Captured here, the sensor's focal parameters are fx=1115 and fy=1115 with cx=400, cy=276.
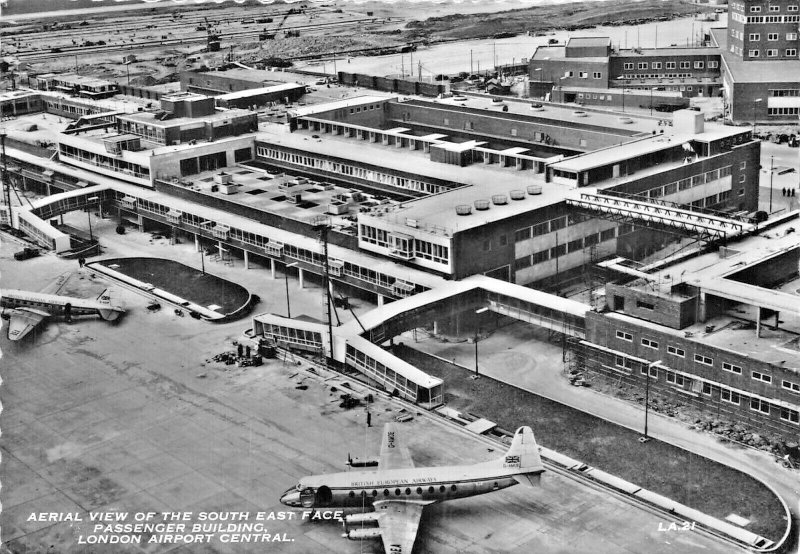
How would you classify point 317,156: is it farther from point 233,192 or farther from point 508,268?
point 508,268

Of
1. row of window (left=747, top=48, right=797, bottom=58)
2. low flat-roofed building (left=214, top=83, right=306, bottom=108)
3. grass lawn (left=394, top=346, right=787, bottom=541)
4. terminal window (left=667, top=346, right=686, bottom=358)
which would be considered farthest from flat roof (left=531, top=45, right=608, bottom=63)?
terminal window (left=667, top=346, right=686, bottom=358)

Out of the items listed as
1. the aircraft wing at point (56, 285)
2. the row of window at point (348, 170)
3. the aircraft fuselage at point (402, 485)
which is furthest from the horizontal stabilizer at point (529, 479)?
the aircraft wing at point (56, 285)

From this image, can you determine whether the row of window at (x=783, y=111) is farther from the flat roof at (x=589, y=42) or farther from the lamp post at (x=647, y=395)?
the lamp post at (x=647, y=395)

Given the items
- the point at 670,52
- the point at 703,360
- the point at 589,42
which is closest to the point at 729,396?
the point at 703,360

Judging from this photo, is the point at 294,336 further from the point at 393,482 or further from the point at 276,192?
the point at 276,192

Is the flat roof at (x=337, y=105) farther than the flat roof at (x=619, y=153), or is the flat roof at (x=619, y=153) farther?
the flat roof at (x=337, y=105)

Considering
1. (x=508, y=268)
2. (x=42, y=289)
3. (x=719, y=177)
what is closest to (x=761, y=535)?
(x=508, y=268)
